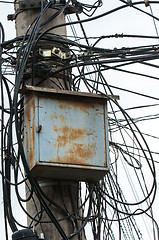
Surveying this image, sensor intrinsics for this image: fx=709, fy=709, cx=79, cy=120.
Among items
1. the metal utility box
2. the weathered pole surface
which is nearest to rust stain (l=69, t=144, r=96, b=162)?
the metal utility box

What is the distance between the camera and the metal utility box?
619 cm

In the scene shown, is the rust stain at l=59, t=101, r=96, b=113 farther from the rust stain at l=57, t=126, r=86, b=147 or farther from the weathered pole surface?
the weathered pole surface

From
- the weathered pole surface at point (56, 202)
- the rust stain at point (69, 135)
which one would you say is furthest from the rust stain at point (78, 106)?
the weathered pole surface at point (56, 202)

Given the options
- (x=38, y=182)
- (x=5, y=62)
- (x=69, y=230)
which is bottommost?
Answer: (x=69, y=230)

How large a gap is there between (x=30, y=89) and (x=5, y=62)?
87 centimetres

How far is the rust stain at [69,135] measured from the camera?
6266 millimetres

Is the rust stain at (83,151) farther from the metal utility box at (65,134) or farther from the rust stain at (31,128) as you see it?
the rust stain at (31,128)

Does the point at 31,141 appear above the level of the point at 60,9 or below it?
below

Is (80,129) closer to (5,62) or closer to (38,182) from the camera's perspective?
(38,182)

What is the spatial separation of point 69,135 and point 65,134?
37 mm

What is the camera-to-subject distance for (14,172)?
6.56 meters

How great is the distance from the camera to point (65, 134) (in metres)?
6.31

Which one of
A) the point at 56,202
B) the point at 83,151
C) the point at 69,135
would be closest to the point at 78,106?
the point at 69,135

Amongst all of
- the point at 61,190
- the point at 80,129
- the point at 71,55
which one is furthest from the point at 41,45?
the point at 61,190
